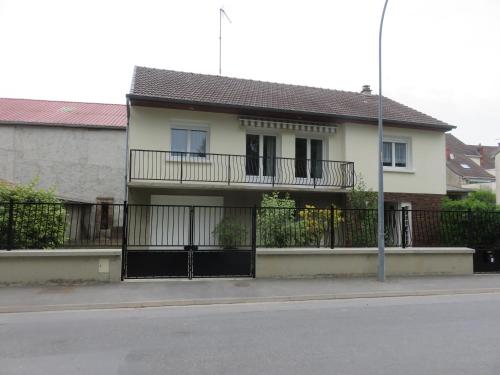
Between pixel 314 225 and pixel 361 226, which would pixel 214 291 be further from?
pixel 361 226

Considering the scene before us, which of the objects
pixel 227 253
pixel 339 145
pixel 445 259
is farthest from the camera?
pixel 339 145

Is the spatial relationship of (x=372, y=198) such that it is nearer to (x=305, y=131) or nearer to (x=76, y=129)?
(x=305, y=131)

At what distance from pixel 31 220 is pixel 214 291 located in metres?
4.88

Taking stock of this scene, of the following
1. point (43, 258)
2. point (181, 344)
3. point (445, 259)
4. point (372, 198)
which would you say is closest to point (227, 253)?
point (43, 258)

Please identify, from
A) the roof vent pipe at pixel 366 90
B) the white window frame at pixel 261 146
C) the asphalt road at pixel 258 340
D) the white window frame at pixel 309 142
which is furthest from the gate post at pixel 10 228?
the roof vent pipe at pixel 366 90

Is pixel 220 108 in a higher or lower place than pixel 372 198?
higher

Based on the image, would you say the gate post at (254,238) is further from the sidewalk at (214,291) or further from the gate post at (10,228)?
the gate post at (10,228)

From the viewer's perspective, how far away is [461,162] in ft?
144

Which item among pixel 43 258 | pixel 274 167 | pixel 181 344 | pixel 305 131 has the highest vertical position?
pixel 305 131

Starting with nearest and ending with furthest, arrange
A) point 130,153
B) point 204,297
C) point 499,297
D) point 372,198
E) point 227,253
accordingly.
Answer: point 204,297
point 499,297
point 227,253
point 130,153
point 372,198

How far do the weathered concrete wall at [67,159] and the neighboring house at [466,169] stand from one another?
22.6m

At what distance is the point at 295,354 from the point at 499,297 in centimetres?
664

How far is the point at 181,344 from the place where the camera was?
5.55m

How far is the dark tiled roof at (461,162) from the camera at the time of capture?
4047 centimetres
